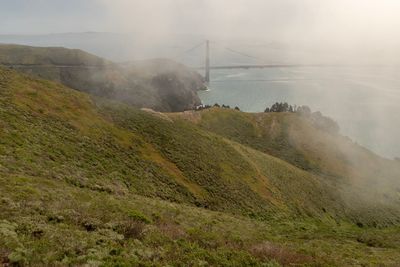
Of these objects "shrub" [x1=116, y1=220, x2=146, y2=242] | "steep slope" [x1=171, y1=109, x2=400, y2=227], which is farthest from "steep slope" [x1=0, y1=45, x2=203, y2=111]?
"shrub" [x1=116, y1=220, x2=146, y2=242]

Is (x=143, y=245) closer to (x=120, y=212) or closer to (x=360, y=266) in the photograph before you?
(x=120, y=212)

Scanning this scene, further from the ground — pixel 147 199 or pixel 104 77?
pixel 104 77

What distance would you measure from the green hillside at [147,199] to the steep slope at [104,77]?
117 meters

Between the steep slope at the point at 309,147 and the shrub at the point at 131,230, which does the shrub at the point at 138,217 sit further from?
the steep slope at the point at 309,147

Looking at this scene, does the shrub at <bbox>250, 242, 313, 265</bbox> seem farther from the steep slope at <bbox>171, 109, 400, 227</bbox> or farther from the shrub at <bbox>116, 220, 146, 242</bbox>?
the steep slope at <bbox>171, 109, 400, 227</bbox>

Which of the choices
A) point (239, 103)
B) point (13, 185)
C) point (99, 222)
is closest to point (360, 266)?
point (99, 222)

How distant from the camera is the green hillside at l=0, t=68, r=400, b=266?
502 inches

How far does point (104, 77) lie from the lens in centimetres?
16950

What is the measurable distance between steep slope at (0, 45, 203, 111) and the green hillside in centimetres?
11692

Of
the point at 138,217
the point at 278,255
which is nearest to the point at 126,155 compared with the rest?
the point at 138,217

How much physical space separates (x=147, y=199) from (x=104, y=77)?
15306 centimetres

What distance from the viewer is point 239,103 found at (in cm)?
19288

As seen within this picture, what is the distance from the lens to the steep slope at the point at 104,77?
161500mm

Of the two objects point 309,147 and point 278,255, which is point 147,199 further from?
point 309,147
